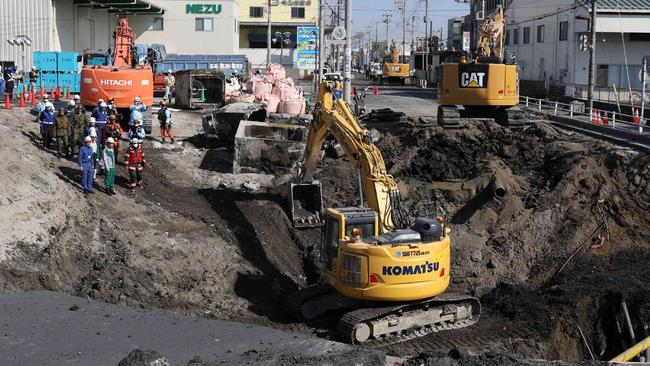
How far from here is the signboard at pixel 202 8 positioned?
69438mm

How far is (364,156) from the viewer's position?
18250 millimetres

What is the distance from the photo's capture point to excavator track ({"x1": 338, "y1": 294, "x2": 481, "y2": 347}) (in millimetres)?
16250

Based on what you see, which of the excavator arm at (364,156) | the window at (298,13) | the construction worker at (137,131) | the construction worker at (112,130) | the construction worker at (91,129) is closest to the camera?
the excavator arm at (364,156)

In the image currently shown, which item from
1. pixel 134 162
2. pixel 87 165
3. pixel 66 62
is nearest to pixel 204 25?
pixel 66 62

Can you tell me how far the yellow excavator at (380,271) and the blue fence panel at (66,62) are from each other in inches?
1082

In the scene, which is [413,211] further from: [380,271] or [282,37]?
[282,37]

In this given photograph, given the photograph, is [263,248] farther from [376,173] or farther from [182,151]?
[182,151]

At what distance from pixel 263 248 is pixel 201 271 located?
8.68 ft

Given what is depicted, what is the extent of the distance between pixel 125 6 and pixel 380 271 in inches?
1898

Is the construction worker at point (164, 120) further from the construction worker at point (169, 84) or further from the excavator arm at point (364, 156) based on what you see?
the construction worker at point (169, 84)

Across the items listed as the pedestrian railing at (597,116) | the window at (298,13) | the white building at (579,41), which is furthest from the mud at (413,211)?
the window at (298,13)

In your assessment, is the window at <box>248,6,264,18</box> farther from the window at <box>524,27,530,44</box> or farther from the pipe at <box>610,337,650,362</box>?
the pipe at <box>610,337,650,362</box>

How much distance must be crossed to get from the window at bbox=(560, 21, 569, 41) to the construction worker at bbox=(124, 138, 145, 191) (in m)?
46.5

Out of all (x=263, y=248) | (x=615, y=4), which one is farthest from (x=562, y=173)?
(x=615, y=4)
